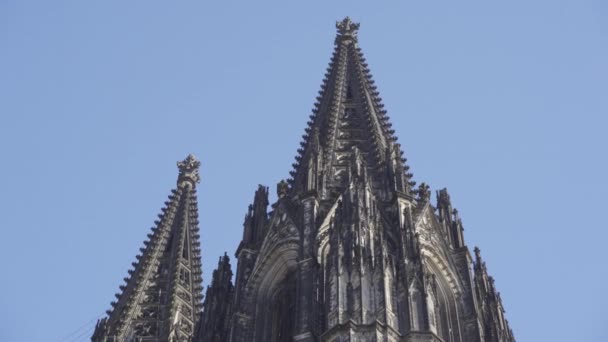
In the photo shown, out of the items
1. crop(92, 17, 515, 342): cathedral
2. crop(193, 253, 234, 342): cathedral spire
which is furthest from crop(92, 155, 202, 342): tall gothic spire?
crop(193, 253, 234, 342): cathedral spire

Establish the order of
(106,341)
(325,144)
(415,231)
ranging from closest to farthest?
(415,231) → (325,144) → (106,341)

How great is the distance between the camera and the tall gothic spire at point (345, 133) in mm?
37688

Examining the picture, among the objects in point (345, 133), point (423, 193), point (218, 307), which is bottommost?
point (218, 307)

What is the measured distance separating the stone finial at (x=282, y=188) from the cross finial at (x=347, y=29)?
49.4ft

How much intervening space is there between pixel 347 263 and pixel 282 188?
783 cm

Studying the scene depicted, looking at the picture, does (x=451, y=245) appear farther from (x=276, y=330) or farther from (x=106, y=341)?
(x=106, y=341)

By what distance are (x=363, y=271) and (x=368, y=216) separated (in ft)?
9.65

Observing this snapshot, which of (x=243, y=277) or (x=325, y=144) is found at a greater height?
(x=325, y=144)

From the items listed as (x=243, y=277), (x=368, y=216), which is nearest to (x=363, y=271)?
(x=368, y=216)

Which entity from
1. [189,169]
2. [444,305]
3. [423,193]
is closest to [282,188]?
[423,193]

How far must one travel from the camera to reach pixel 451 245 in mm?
36719

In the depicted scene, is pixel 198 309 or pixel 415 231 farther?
pixel 198 309

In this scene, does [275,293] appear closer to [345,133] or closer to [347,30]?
[345,133]

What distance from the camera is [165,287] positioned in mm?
48156
